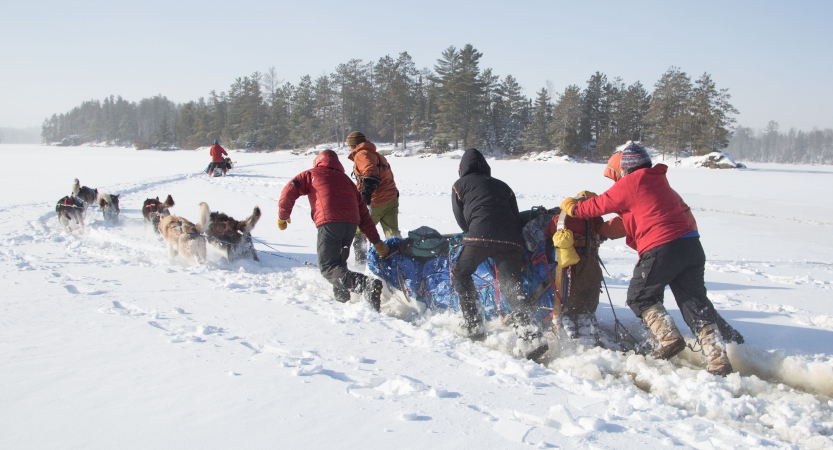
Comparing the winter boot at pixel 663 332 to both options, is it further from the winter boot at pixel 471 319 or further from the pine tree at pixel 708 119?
the pine tree at pixel 708 119

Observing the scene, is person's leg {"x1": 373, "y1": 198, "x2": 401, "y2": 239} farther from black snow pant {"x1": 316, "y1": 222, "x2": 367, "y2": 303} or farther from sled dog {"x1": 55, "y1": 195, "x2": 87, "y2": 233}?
sled dog {"x1": 55, "y1": 195, "x2": 87, "y2": 233}

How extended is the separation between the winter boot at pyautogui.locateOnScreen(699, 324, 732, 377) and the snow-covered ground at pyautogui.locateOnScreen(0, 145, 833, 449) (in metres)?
0.11

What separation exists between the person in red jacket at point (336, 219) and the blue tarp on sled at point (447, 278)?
196mm

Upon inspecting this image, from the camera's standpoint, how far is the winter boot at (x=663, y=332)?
3.15 metres

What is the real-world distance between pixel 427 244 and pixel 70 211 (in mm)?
7693

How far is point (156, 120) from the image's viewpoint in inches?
4129

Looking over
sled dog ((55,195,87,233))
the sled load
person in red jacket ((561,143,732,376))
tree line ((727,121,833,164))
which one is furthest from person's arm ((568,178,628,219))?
tree line ((727,121,833,164))

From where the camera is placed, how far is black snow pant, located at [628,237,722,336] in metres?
3.23

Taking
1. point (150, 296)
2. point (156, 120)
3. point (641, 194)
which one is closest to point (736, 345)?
point (641, 194)

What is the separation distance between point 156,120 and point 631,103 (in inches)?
3834

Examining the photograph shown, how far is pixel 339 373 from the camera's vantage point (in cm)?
296

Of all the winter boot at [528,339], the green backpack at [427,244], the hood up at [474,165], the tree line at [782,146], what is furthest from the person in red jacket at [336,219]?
the tree line at [782,146]

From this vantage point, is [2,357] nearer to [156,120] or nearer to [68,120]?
[156,120]

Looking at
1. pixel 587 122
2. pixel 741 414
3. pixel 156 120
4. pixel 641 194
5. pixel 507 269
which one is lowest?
pixel 741 414
